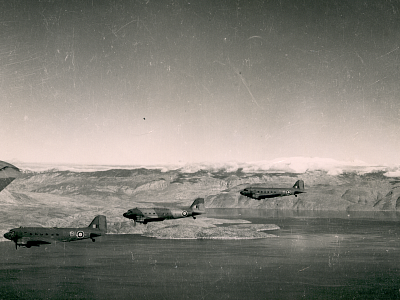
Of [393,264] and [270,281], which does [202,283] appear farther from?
[393,264]

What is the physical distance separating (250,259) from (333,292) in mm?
60017

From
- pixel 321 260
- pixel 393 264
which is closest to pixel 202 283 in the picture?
pixel 321 260

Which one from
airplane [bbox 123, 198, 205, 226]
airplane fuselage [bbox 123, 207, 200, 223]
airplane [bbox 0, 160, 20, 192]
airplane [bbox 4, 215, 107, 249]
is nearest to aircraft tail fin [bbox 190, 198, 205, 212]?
airplane [bbox 123, 198, 205, 226]

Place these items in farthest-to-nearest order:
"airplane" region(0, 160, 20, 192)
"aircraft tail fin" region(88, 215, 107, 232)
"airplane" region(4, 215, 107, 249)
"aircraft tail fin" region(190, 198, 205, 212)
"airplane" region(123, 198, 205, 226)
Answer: "aircraft tail fin" region(88, 215, 107, 232) → "airplane" region(4, 215, 107, 249) → "aircraft tail fin" region(190, 198, 205, 212) → "airplane" region(0, 160, 20, 192) → "airplane" region(123, 198, 205, 226)

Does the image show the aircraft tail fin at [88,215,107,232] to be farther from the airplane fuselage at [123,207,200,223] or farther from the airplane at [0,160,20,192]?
the airplane fuselage at [123,207,200,223]

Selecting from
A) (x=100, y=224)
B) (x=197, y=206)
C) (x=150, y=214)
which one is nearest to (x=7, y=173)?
(x=100, y=224)

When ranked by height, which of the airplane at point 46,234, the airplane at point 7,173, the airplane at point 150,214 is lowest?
the airplane at point 46,234

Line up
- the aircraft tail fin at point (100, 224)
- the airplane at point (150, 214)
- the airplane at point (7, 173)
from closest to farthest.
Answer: the airplane at point (150, 214)
the airplane at point (7, 173)
the aircraft tail fin at point (100, 224)

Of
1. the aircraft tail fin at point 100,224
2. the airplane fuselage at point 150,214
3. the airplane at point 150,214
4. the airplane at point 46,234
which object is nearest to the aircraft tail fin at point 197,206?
the airplane at point 150,214

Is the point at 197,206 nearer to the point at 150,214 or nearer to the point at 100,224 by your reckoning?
the point at 150,214

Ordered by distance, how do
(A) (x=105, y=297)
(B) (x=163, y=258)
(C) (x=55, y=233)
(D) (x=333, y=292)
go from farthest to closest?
(B) (x=163, y=258) → (D) (x=333, y=292) → (A) (x=105, y=297) → (C) (x=55, y=233)

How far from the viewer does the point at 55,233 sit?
11219cm

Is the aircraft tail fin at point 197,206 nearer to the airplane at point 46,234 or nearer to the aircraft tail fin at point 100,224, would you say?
the airplane at point 46,234

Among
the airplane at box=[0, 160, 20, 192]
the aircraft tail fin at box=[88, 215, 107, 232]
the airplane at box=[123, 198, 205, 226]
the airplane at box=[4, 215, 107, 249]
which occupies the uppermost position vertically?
the airplane at box=[0, 160, 20, 192]
